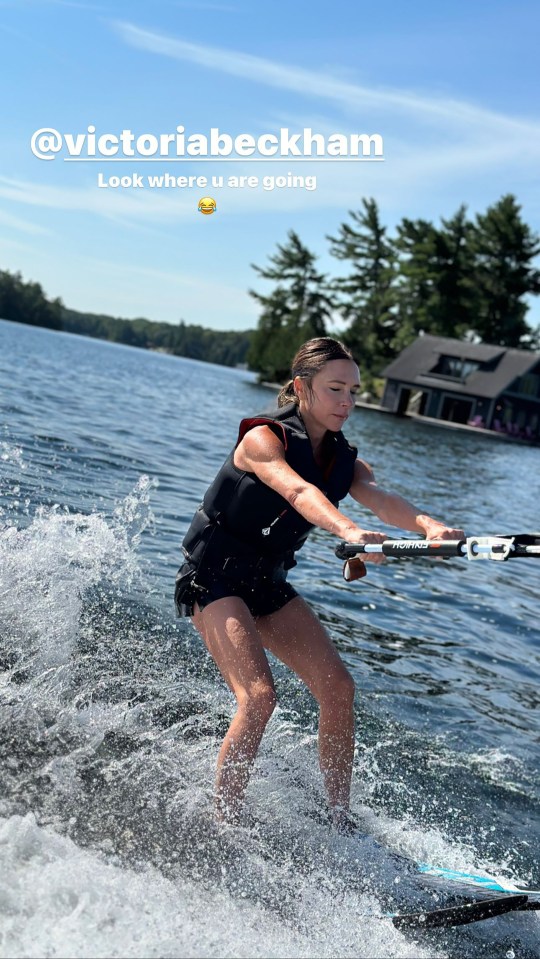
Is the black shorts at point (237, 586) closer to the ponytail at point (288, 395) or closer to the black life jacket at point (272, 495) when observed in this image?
the black life jacket at point (272, 495)

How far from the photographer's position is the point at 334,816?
4574 millimetres

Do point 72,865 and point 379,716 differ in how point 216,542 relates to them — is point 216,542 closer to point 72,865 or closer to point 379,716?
point 72,865

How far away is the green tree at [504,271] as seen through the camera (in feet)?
257

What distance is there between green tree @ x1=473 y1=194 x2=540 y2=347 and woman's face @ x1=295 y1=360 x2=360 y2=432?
78.3 metres

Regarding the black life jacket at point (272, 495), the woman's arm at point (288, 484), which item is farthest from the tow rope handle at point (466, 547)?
the black life jacket at point (272, 495)

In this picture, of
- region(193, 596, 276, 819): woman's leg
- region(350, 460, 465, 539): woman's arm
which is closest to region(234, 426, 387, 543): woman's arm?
region(350, 460, 465, 539): woman's arm

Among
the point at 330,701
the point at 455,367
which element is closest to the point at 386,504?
the point at 330,701

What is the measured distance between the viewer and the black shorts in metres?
4.57

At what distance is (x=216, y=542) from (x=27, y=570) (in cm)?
260

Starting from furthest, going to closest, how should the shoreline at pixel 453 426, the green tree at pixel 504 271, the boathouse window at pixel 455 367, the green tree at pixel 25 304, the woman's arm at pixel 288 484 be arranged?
the green tree at pixel 25 304
the green tree at pixel 504 271
the boathouse window at pixel 455 367
the shoreline at pixel 453 426
the woman's arm at pixel 288 484

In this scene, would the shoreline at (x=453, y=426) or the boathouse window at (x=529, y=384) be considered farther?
the boathouse window at (x=529, y=384)

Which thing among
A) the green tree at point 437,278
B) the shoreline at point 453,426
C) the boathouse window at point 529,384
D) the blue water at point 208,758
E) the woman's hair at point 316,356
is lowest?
the shoreline at point 453,426

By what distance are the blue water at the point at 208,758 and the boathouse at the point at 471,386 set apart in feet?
188

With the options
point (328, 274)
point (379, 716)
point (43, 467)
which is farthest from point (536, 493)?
point (328, 274)
